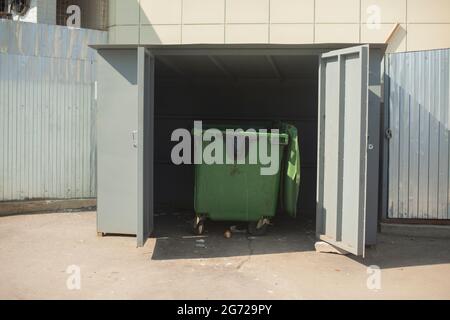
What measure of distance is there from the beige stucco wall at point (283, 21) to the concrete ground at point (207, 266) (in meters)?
3.71

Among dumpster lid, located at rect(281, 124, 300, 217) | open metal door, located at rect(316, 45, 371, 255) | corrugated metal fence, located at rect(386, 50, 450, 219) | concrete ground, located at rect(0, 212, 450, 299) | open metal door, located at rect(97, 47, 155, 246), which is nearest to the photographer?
concrete ground, located at rect(0, 212, 450, 299)

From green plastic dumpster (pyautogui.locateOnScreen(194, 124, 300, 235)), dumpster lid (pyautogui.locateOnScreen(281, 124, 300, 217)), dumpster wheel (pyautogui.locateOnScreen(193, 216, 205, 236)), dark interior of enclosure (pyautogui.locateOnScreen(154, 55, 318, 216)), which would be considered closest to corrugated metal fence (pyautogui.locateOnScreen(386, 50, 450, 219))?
dumpster lid (pyautogui.locateOnScreen(281, 124, 300, 217))

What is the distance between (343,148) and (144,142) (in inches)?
92.6

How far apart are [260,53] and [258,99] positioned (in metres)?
3.44

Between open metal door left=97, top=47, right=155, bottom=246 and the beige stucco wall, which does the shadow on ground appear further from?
the beige stucco wall

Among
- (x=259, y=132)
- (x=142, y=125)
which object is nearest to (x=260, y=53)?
(x=259, y=132)

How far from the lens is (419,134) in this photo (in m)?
7.57

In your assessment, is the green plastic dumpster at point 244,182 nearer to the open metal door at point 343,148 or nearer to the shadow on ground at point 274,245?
the shadow on ground at point 274,245

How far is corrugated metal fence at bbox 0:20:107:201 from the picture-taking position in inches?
339

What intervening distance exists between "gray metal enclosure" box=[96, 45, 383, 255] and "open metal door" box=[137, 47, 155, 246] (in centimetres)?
1

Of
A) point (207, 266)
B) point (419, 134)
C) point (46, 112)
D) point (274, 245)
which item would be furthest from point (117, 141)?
point (419, 134)

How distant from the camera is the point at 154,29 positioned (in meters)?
10.1

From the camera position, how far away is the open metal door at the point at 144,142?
6.06 meters
